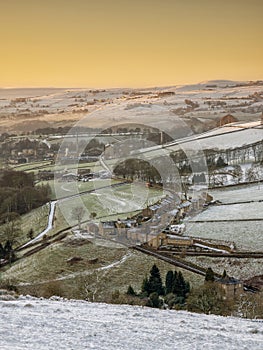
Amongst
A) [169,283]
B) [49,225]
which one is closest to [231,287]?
[169,283]

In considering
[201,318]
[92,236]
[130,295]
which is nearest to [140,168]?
[92,236]

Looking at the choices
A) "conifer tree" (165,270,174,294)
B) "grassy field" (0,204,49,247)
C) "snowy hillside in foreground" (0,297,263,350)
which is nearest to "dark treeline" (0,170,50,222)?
"grassy field" (0,204,49,247)

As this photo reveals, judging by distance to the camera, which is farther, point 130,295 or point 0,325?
point 130,295

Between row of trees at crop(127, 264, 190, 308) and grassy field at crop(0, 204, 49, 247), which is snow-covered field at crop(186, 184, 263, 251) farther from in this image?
grassy field at crop(0, 204, 49, 247)

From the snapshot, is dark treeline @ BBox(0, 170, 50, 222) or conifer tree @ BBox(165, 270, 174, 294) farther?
dark treeline @ BBox(0, 170, 50, 222)

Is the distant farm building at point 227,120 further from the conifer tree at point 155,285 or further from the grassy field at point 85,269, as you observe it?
the conifer tree at point 155,285

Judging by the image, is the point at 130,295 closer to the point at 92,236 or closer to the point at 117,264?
the point at 117,264
